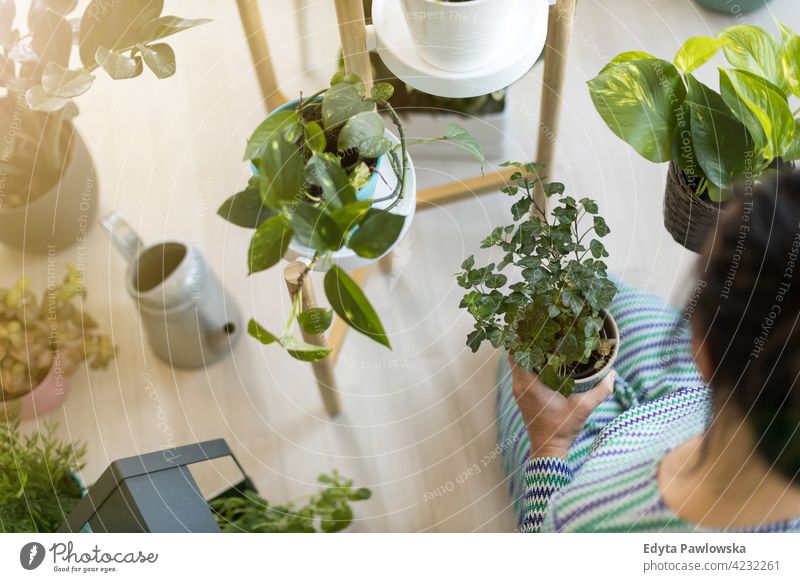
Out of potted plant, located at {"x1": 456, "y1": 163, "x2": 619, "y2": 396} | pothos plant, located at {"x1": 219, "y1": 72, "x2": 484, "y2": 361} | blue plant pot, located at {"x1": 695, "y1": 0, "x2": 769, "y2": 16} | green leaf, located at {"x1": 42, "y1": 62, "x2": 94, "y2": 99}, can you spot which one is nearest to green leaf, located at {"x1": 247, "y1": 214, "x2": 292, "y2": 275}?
pothos plant, located at {"x1": 219, "y1": 72, "x2": 484, "y2": 361}

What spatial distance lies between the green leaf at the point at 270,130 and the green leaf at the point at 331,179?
0.18ft

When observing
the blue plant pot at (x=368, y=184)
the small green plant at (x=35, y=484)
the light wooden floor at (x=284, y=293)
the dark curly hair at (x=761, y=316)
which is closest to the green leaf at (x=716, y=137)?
the dark curly hair at (x=761, y=316)

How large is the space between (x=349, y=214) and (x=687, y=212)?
1.71ft

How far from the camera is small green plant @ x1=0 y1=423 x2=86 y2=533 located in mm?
770

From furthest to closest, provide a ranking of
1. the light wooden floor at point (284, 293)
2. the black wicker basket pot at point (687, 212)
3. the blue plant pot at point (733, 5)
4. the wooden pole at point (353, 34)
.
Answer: the blue plant pot at point (733, 5), the light wooden floor at point (284, 293), the black wicker basket pot at point (687, 212), the wooden pole at point (353, 34)

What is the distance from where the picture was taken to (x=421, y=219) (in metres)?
1.21

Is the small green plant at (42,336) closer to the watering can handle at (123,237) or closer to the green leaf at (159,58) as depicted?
the watering can handle at (123,237)

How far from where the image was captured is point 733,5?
1286 mm

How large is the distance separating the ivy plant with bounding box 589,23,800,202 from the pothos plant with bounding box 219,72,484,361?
20 centimetres

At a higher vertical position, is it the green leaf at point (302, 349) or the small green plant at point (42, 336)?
the green leaf at point (302, 349)

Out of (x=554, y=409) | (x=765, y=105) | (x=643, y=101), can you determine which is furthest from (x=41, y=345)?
(x=765, y=105)

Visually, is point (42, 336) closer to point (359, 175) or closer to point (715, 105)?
point (359, 175)

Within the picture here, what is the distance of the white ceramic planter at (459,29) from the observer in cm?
65

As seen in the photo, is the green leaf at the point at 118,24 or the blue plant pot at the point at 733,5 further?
the blue plant pot at the point at 733,5
